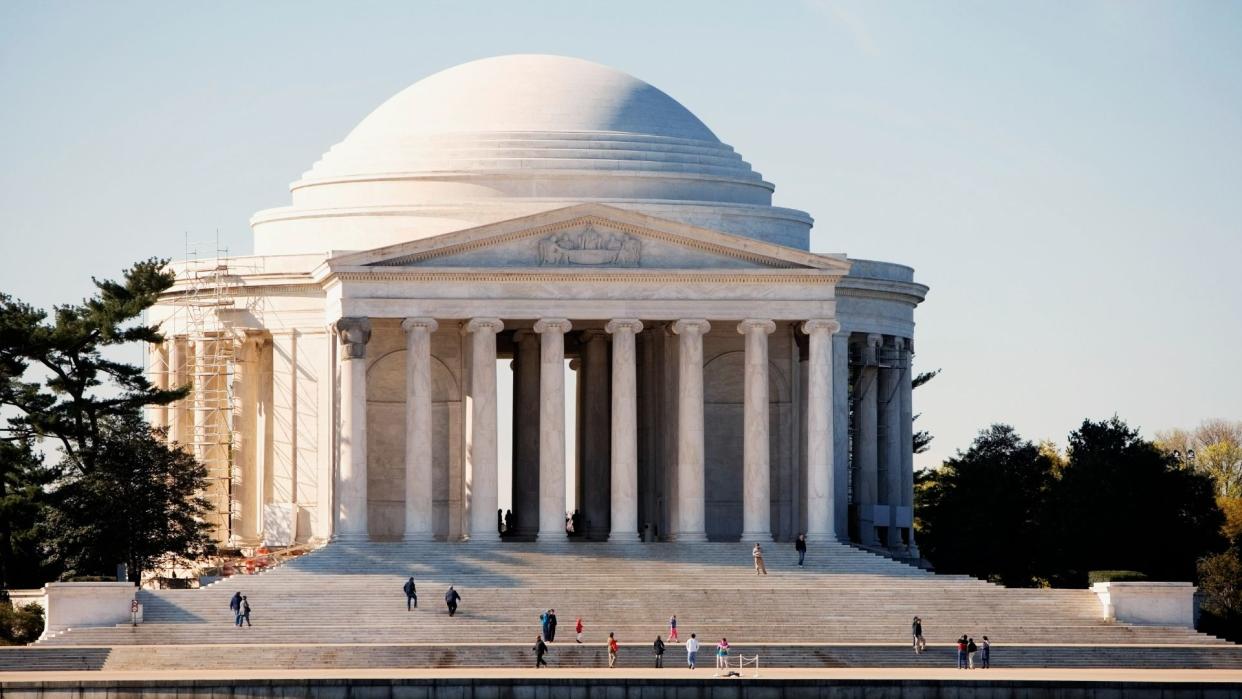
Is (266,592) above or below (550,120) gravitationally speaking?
below

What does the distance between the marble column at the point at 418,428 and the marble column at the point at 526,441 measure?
9.61 metres

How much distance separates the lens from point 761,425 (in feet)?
385

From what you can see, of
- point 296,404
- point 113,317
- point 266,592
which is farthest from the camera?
point 296,404

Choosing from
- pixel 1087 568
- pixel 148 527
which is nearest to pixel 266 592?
pixel 148 527

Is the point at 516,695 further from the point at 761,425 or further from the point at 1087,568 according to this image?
the point at 1087,568

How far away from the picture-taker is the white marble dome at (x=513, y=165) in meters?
123

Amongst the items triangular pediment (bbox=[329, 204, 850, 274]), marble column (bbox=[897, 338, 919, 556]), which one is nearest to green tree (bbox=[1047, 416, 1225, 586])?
marble column (bbox=[897, 338, 919, 556])

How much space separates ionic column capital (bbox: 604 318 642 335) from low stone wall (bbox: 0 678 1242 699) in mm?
26976

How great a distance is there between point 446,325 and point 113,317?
1343cm

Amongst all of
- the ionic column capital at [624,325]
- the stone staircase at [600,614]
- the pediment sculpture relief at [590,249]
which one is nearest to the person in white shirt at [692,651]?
the stone staircase at [600,614]

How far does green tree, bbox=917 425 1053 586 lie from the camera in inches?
5330

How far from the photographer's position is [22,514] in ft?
382

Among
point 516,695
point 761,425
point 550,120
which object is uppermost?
point 550,120

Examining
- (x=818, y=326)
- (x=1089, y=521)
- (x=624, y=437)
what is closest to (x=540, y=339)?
(x=624, y=437)
